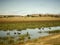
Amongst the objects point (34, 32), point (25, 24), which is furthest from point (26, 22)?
point (34, 32)

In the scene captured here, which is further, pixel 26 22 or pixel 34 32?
pixel 26 22

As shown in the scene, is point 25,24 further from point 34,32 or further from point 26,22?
point 34,32

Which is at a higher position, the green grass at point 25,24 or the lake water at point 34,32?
the green grass at point 25,24

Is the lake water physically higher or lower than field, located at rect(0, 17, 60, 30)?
lower

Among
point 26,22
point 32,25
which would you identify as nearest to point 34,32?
point 32,25

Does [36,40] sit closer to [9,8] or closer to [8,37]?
[8,37]

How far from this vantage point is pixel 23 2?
10.2ft

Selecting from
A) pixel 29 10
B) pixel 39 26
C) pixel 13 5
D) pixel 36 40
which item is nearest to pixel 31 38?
pixel 36 40

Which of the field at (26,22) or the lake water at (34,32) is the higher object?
the field at (26,22)

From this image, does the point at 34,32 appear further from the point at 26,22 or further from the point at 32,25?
the point at 26,22

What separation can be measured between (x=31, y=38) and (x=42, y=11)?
64cm

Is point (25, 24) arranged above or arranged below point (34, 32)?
above

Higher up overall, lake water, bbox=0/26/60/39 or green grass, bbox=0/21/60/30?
green grass, bbox=0/21/60/30

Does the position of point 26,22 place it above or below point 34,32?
above
